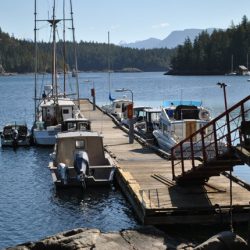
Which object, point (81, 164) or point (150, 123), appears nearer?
point (81, 164)

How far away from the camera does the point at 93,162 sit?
34.0 meters

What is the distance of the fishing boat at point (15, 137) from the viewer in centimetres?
4825

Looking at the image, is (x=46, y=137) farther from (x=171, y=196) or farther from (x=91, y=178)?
(x=171, y=196)

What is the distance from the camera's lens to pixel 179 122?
4012 centimetres

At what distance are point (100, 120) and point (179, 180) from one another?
112 feet

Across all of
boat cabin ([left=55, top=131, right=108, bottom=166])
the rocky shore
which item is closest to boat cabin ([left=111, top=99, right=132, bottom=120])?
boat cabin ([left=55, top=131, right=108, bottom=166])

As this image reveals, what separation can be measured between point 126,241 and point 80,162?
1116cm

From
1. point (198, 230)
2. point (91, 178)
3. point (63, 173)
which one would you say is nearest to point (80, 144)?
point (63, 173)

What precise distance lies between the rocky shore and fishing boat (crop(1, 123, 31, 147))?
28491mm

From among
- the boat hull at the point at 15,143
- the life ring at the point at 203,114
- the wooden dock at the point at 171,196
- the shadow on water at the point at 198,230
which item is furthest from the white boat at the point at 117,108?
the shadow on water at the point at 198,230

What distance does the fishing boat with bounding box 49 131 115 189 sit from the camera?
30.8 meters

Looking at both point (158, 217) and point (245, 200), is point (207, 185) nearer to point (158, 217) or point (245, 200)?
point (245, 200)

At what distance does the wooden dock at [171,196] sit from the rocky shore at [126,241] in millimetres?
2144

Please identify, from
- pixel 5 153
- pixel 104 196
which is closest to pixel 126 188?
pixel 104 196
